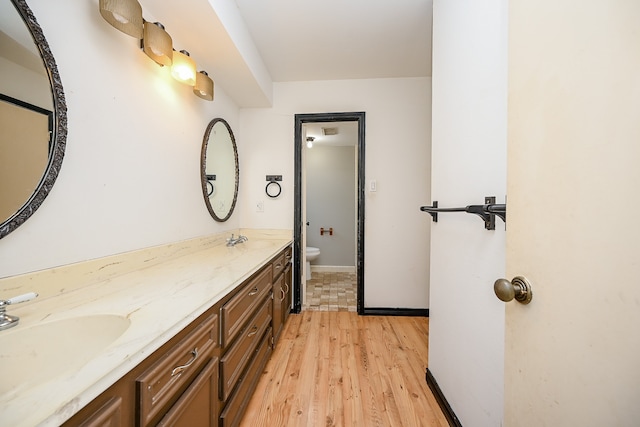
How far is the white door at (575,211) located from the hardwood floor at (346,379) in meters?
0.99

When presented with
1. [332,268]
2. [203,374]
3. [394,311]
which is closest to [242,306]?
[203,374]

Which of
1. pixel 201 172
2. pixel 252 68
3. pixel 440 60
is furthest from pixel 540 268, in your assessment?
pixel 252 68

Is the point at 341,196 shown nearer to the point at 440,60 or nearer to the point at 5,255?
the point at 440,60

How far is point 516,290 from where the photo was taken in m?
0.52

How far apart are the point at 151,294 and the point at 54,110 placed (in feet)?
2.39

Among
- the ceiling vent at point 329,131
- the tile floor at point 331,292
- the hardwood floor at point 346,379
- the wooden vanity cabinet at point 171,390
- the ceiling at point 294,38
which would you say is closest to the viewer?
the wooden vanity cabinet at point 171,390

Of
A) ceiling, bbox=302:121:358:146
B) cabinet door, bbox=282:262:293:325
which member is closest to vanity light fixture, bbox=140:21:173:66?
cabinet door, bbox=282:262:293:325

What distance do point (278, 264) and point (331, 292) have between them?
1.57 m

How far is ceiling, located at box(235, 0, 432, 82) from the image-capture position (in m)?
1.63

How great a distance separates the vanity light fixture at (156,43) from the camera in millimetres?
1152

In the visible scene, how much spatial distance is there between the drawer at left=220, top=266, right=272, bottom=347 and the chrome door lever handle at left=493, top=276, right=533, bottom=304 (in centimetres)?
92

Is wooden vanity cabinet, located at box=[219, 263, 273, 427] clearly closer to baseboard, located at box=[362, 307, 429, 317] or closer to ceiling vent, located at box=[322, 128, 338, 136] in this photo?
baseboard, located at box=[362, 307, 429, 317]

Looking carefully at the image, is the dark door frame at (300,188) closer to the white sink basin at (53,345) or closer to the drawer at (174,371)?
the drawer at (174,371)

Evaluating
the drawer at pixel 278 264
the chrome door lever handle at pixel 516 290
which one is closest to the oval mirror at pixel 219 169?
the drawer at pixel 278 264
